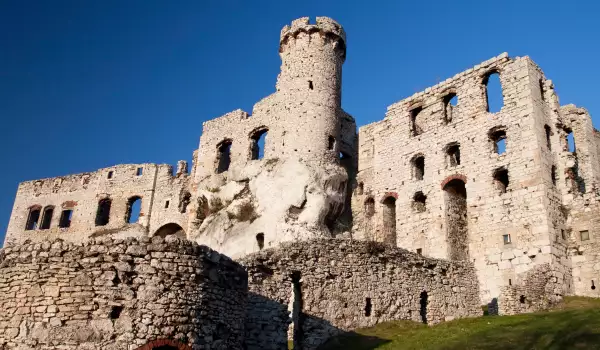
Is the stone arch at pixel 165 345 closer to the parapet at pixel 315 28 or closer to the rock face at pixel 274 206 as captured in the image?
the rock face at pixel 274 206

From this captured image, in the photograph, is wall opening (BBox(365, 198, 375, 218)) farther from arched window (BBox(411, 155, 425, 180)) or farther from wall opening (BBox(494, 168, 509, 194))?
wall opening (BBox(494, 168, 509, 194))

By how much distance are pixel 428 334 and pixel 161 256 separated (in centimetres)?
1025

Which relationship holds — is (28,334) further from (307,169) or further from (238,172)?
(238,172)

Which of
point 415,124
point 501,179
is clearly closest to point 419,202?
point 501,179

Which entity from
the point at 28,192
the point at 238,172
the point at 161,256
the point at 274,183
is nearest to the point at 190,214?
the point at 238,172

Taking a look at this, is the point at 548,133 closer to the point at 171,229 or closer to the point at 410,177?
the point at 410,177

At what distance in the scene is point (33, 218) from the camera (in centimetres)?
4791

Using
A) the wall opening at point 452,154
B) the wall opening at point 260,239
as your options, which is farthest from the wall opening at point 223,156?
Result: the wall opening at point 452,154

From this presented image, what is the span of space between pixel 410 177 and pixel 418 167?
1034mm

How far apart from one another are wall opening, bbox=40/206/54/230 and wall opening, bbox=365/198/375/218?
26767 mm

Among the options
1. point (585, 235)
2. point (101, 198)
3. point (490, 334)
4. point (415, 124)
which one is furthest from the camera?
point (101, 198)

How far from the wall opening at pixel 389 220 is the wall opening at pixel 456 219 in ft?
12.9

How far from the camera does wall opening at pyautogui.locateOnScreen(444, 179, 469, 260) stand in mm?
28266

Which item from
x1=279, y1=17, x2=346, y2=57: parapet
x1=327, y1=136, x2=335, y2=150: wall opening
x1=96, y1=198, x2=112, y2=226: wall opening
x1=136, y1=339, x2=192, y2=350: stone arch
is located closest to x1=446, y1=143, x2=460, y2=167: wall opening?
x1=327, y1=136, x2=335, y2=150: wall opening
